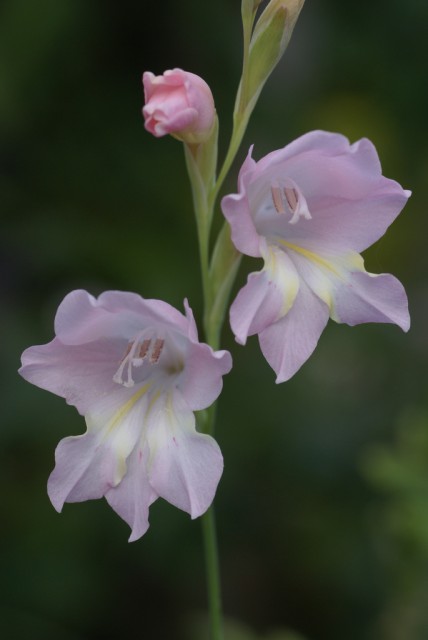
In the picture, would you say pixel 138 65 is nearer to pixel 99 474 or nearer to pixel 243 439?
pixel 243 439

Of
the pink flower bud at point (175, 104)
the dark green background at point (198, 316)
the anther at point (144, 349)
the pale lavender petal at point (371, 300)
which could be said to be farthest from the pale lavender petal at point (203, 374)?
the dark green background at point (198, 316)

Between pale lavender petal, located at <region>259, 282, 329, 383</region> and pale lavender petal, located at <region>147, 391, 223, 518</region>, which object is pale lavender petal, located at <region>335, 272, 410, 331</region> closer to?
pale lavender petal, located at <region>259, 282, 329, 383</region>

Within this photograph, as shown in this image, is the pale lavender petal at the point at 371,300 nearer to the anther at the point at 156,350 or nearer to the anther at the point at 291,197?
the anther at the point at 291,197

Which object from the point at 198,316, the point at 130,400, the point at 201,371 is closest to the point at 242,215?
the point at 201,371

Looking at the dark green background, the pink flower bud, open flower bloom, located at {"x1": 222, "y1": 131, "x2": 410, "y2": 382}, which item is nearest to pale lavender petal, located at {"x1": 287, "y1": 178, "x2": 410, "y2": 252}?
open flower bloom, located at {"x1": 222, "y1": 131, "x2": 410, "y2": 382}

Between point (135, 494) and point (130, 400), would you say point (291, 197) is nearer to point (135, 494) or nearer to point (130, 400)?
point (130, 400)

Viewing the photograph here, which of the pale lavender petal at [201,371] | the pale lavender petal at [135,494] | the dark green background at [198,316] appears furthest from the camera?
the dark green background at [198,316]

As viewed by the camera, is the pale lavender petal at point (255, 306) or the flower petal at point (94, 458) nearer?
the pale lavender petal at point (255, 306)
